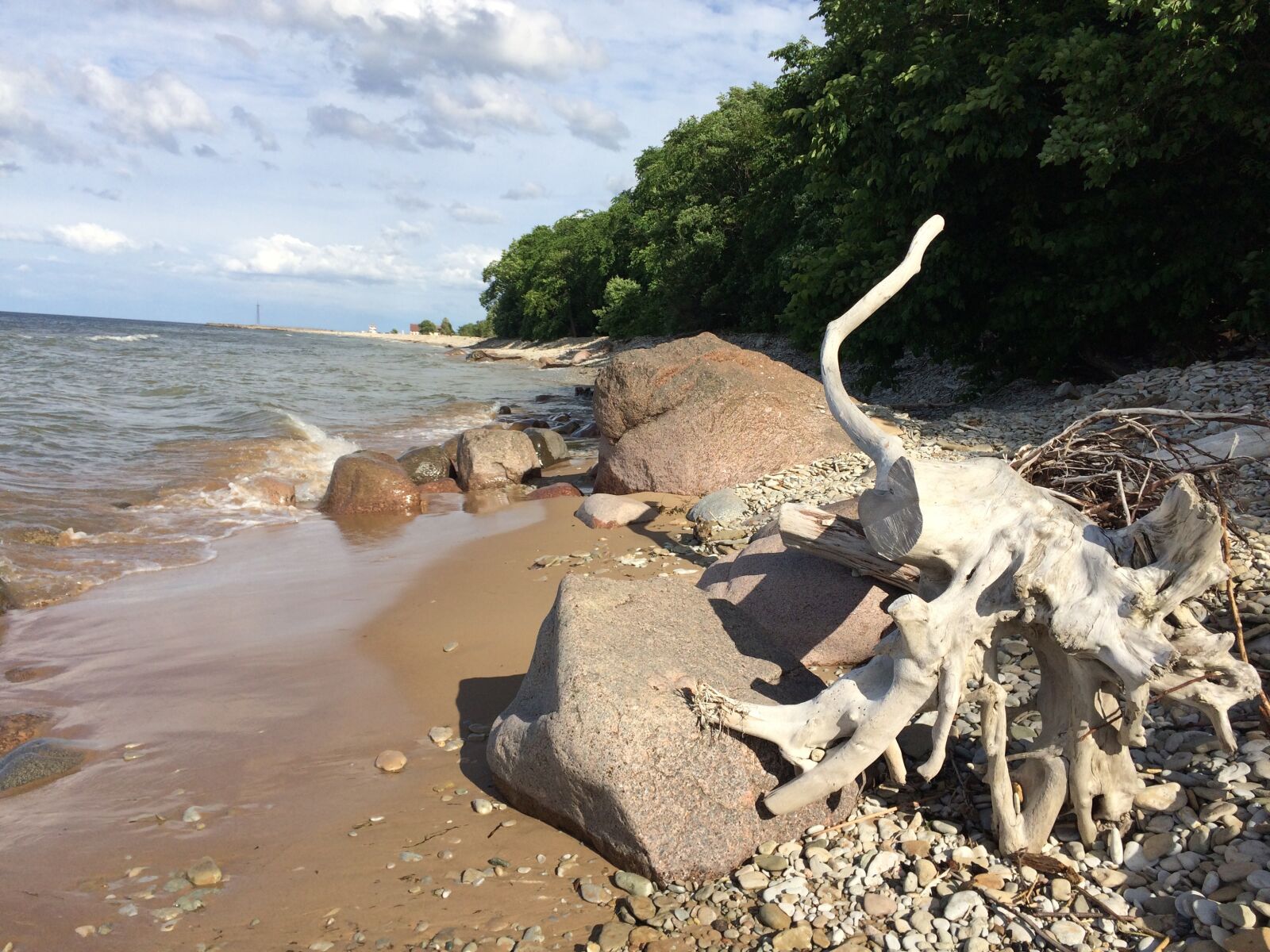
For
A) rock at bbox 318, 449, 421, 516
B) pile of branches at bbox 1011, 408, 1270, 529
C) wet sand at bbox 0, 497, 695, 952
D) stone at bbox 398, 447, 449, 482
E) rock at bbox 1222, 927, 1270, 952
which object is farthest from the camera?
stone at bbox 398, 447, 449, 482

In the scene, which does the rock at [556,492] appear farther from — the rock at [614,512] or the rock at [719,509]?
the rock at [719,509]

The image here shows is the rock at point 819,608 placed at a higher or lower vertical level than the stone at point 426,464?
higher

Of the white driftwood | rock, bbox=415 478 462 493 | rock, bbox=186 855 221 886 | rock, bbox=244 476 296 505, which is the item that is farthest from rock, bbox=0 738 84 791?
rock, bbox=415 478 462 493

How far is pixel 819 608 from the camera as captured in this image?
4879 millimetres

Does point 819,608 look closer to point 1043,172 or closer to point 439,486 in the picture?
point 439,486

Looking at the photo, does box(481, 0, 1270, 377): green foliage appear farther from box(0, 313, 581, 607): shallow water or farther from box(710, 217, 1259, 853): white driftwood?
box(0, 313, 581, 607): shallow water

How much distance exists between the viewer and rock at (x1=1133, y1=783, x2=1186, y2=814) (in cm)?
318

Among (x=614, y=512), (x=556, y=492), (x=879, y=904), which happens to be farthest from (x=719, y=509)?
(x=879, y=904)

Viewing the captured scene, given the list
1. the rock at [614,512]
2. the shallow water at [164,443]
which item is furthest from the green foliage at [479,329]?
the rock at [614,512]

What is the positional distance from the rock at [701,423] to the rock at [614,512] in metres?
0.74

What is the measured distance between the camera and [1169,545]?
3031mm

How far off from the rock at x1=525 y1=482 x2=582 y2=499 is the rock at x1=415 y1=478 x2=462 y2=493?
127 centimetres

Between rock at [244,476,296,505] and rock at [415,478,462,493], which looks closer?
rock at [244,476,296,505]

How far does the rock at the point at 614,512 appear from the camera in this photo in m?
8.45
